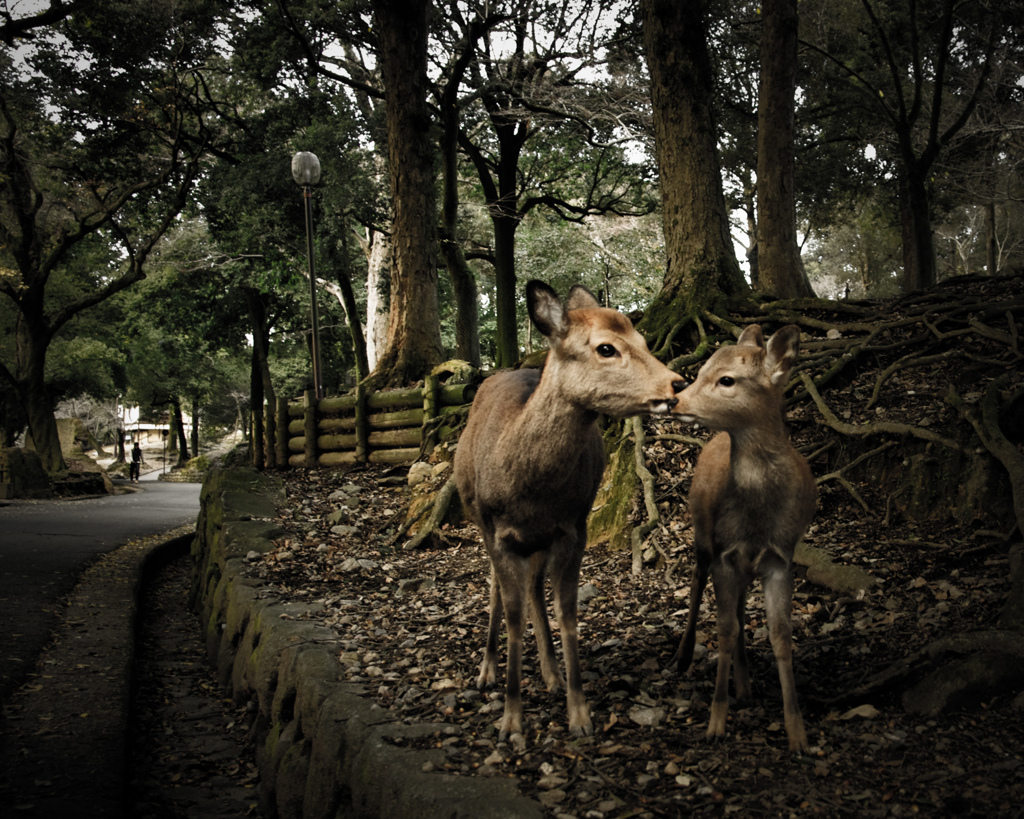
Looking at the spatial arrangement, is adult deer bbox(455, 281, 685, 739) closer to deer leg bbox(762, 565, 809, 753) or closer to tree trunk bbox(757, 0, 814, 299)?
deer leg bbox(762, 565, 809, 753)

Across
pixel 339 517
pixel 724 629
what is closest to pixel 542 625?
pixel 724 629

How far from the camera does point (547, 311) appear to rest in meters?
3.03

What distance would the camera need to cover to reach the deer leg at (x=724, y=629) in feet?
9.66

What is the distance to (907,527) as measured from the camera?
16.0ft

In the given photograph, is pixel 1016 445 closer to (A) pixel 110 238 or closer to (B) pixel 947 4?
(B) pixel 947 4

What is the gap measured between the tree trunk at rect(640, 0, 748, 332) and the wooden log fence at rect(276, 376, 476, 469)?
3.23 metres

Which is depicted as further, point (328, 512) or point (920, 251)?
point (920, 251)

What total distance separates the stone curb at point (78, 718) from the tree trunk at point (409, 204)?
234 inches

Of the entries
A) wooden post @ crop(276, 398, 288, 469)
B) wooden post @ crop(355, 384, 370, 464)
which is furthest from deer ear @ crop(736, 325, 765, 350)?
wooden post @ crop(276, 398, 288, 469)

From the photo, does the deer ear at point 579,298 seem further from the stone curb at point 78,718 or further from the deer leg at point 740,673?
the stone curb at point 78,718

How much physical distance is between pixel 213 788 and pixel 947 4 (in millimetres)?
15727

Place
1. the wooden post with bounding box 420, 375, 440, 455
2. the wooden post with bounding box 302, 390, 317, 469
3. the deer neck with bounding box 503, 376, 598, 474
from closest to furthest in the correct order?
the deer neck with bounding box 503, 376, 598, 474
the wooden post with bounding box 420, 375, 440, 455
the wooden post with bounding box 302, 390, 317, 469

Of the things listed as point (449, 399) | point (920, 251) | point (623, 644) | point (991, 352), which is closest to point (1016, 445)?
point (991, 352)

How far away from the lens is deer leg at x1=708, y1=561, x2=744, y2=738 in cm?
295
